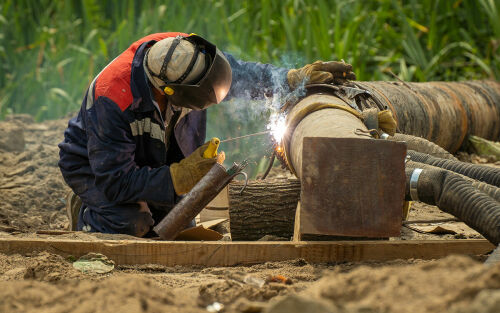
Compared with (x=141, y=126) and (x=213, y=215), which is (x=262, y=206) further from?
(x=213, y=215)

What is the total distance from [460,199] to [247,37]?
15.1ft

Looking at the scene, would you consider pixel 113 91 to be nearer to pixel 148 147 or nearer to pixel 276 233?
pixel 148 147

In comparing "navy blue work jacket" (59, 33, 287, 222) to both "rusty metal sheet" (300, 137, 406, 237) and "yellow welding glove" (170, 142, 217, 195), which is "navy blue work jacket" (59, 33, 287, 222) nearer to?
"yellow welding glove" (170, 142, 217, 195)

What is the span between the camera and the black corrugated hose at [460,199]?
245 centimetres

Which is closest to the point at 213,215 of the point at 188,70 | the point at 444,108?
the point at 188,70

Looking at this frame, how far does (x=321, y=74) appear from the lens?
3715 millimetres

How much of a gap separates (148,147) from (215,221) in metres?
0.86

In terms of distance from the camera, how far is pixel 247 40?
677 centimetres

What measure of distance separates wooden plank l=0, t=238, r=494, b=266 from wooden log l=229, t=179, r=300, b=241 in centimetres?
30

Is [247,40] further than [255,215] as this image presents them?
Yes

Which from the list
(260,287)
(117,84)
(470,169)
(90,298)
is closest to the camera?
(90,298)

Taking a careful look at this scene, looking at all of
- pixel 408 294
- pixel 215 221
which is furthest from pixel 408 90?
pixel 408 294

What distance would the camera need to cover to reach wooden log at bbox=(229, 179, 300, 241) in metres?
3.09

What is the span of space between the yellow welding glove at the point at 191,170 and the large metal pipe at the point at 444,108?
5.03ft
